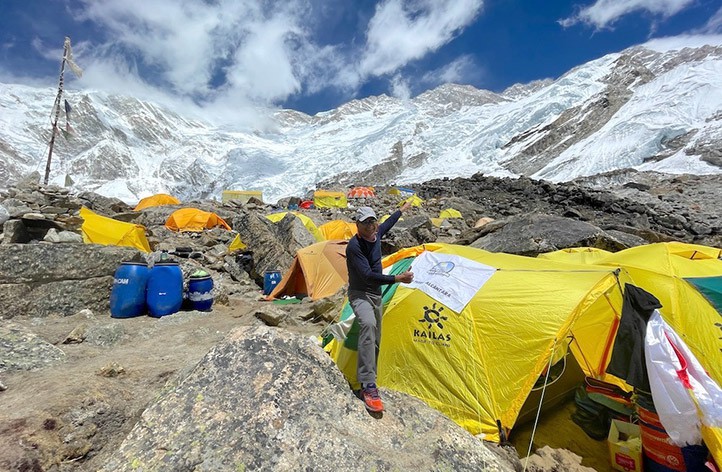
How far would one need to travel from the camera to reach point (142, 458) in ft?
6.43

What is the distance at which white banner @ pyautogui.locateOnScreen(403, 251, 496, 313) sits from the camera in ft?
13.9

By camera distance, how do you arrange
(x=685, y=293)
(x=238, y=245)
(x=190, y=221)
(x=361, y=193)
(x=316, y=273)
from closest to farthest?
(x=685, y=293), (x=316, y=273), (x=238, y=245), (x=190, y=221), (x=361, y=193)

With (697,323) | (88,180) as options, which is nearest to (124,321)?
(697,323)

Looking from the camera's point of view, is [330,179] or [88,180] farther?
[88,180]

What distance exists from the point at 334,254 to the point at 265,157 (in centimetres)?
8413

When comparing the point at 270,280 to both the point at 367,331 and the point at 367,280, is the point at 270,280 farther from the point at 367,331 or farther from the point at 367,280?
the point at 367,331

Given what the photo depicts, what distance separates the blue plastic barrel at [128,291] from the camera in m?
5.77

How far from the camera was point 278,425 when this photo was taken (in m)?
2.19

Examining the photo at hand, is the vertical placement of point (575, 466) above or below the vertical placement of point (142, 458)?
below

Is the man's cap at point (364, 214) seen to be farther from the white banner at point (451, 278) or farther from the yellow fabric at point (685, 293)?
the yellow fabric at point (685, 293)

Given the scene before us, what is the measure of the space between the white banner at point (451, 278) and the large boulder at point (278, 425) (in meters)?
1.59

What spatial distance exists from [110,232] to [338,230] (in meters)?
7.18

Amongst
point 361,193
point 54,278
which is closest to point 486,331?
point 54,278

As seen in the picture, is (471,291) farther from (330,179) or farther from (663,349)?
(330,179)
